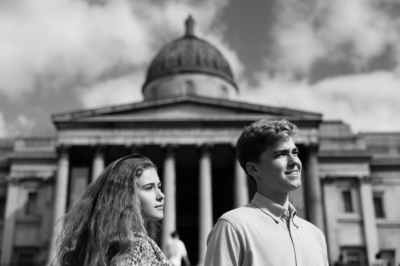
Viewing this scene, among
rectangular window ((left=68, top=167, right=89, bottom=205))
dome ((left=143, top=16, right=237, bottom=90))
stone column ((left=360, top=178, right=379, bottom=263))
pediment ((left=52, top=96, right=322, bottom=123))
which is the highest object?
dome ((left=143, top=16, right=237, bottom=90))

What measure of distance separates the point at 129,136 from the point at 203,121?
491 cm

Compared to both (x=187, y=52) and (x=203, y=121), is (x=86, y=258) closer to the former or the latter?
(x=203, y=121)

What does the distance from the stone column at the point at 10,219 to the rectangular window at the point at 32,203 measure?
1.96 feet

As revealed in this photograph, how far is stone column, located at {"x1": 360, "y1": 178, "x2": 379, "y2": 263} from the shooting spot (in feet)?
119

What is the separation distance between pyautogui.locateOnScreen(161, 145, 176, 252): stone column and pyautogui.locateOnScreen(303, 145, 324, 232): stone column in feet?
28.6

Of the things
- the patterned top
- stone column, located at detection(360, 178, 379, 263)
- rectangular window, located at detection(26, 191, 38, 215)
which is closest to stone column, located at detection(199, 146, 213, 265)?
stone column, located at detection(360, 178, 379, 263)

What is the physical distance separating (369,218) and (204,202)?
14.3 m

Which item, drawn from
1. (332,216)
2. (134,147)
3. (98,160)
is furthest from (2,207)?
(332,216)

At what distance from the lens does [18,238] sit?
3803 centimetres

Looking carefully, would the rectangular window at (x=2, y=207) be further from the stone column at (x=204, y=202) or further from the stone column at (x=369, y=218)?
the stone column at (x=369, y=218)

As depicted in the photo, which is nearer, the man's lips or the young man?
the young man

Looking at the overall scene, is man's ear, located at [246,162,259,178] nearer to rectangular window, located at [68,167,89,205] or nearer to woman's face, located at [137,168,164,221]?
woman's face, located at [137,168,164,221]

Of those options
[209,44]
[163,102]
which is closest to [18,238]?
[163,102]

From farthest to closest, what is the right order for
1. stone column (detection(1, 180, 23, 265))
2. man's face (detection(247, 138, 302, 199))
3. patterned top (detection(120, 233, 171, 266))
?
stone column (detection(1, 180, 23, 265)) < man's face (detection(247, 138, 302, 199)) < patterned top (detection(120, 233, 171, 266))
